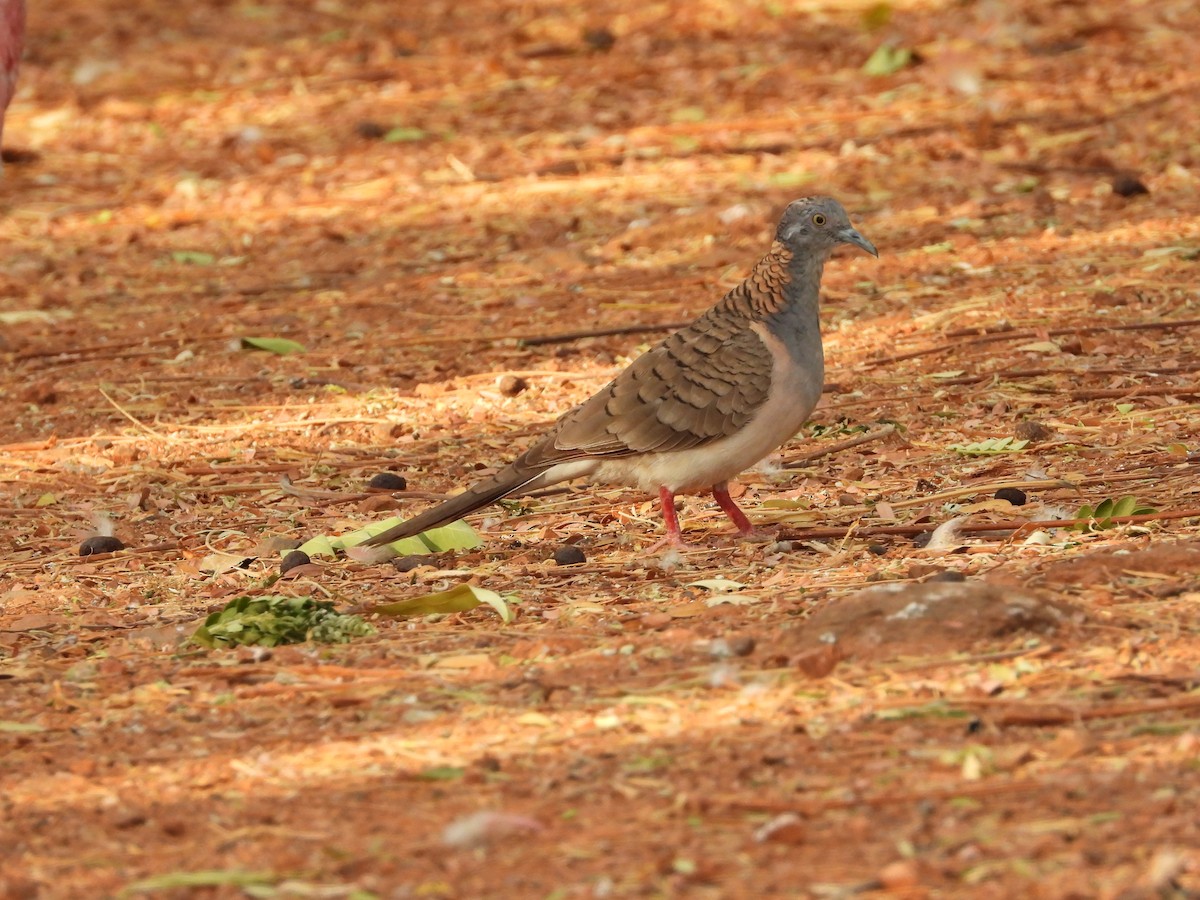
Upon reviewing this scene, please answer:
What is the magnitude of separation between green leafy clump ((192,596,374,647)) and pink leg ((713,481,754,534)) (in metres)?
1.30

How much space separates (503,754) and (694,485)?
1.84 m

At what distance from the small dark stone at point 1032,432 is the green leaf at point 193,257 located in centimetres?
506

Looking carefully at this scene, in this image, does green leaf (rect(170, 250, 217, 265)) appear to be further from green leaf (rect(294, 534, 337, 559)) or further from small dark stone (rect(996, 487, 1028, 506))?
small dark stone (rect(996, 487, 1028, 506))

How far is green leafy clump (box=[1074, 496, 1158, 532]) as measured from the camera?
5145 mm

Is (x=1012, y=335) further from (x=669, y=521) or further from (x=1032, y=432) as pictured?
(x=669, y=521)

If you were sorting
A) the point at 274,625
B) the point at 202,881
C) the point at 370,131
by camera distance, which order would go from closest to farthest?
the point at 202,881 → the point at 274,625 → the point at 370,131

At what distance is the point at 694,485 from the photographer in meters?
5.54

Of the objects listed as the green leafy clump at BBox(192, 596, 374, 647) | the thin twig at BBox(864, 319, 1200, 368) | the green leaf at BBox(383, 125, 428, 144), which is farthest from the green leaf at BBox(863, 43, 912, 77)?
the green leafy clump at BBox(192, 596, 374, 647)

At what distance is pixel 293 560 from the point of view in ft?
17.8

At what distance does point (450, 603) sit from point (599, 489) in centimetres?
166

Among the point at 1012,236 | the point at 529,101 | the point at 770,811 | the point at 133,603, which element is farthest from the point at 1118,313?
the point at 529,101

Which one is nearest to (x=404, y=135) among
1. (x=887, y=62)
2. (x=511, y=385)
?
(x=887, y=62)

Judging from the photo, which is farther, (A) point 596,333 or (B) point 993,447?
(A) point 596,333

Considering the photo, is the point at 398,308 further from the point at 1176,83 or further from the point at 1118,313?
the point at 1176,83
